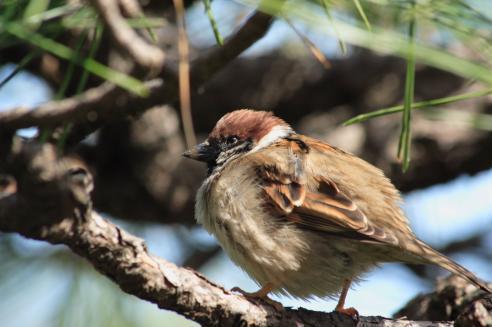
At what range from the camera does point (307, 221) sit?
9.06 ft

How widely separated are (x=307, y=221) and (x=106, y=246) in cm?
115

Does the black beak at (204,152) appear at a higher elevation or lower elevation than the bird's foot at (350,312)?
higher

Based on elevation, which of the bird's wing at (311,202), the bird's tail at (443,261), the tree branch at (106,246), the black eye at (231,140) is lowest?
the tree branch at (106,246)

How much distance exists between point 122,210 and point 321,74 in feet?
4.73

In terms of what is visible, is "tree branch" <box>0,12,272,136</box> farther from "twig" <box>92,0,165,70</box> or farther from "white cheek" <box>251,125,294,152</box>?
"white cheek" <box>251,125,294,152</box>

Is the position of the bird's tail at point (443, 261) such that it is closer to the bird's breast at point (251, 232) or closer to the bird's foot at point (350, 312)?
the bird's foot at point (350, 312)

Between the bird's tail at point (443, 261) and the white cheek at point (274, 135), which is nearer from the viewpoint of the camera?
the bird's tail at point (443, 261)

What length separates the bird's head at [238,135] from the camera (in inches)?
136

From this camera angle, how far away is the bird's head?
3.45 m

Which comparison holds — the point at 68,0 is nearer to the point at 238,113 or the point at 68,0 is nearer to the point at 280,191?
the point at 280,191

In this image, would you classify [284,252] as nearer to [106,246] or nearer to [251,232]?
[251,232]

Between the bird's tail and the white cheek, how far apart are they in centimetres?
97

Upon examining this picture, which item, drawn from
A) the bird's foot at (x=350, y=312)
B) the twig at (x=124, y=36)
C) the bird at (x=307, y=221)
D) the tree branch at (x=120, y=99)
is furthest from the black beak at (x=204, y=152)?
the twig at (x=124, y=36)

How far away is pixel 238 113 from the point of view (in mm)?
3521
